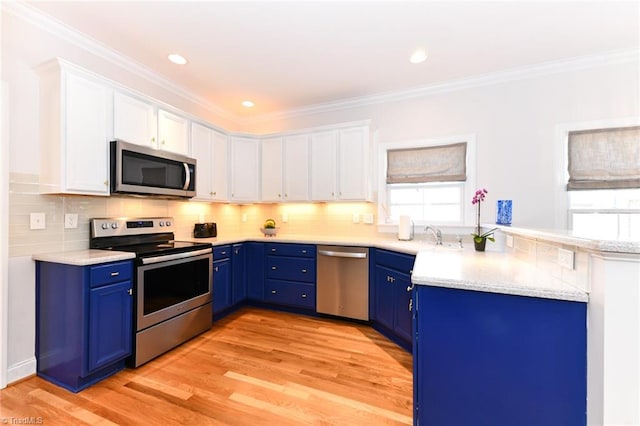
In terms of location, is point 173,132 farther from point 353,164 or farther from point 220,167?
point 353,164

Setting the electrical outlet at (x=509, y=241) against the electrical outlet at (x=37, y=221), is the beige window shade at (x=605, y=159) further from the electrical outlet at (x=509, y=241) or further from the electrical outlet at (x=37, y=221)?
the electrical outlet at (x=37, y=221)

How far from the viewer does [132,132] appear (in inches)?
94.8

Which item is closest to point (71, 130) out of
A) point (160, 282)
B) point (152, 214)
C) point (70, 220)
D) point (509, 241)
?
point (70, 220)

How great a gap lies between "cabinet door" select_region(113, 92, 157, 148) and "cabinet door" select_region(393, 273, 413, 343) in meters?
2.71

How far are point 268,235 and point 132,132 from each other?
6.43 feet

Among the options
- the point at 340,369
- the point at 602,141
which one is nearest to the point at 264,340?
the point at 340,369

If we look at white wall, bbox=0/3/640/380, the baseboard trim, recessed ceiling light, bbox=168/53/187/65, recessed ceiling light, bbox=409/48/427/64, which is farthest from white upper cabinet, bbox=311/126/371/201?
the baseboard trim

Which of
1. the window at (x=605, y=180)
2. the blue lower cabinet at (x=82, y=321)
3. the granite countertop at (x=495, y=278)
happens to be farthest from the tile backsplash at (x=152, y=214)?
the window at (x=605, y=180)

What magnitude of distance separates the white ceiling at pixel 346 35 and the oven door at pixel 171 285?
1895 mm

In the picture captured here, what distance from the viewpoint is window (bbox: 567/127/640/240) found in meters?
2.43

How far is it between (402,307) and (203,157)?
273 centimetres

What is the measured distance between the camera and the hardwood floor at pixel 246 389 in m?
1.64

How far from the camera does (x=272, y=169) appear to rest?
376 cm

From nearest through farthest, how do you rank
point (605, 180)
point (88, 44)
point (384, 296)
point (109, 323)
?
point (109, 323) → point (88, 44) → point (605, 180) → point (384, 296)
